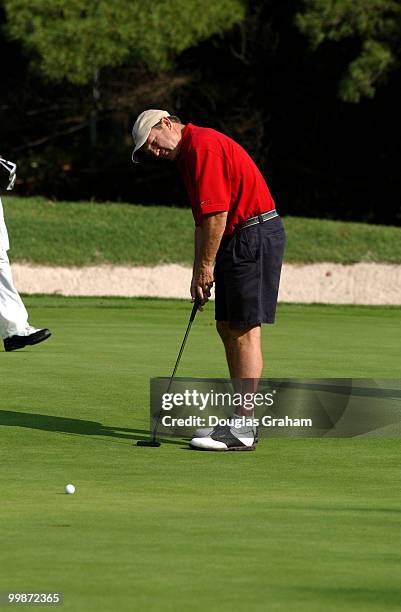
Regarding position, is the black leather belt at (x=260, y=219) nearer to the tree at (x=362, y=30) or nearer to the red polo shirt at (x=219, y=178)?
the red polo shirt at (x=219, y=178)

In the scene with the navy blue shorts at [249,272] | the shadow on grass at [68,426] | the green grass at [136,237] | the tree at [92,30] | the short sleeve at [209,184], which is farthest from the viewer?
the tree at [92,30]

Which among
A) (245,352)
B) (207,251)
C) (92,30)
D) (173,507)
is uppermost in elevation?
(92,30)

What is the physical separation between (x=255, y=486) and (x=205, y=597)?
7.46 ft

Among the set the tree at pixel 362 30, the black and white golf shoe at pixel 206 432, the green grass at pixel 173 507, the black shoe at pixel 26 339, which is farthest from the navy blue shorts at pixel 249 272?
the tree at pixel 362 30

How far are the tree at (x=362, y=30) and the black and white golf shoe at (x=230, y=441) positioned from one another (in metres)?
20.7

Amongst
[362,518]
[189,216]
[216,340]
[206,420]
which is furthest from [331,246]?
[362,518]

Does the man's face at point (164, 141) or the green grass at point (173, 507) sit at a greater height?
the man's face at point (164, 141)

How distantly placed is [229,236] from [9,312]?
4229 mm

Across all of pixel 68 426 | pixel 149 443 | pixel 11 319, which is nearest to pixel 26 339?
pixel 11 319

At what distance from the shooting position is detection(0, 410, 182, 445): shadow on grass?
8.14 metres

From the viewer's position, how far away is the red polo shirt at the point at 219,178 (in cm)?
775

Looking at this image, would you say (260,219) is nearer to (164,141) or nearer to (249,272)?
(249,272)

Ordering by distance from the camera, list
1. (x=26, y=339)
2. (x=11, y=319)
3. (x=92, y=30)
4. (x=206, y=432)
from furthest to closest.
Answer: (x=92, y=30), (x=11, y=319), (x=26, y=339), (x=206, y=432)

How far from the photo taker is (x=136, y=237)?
89.4ft
